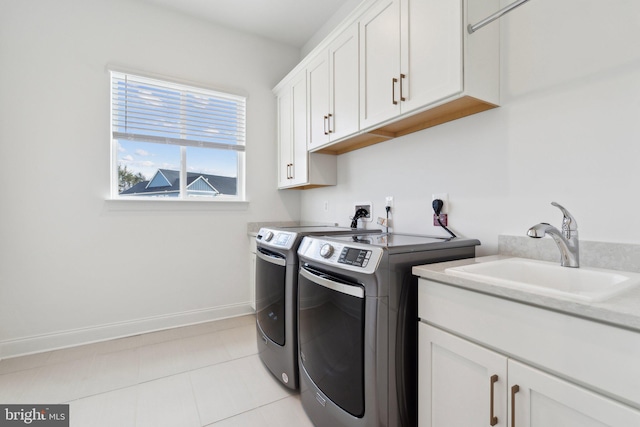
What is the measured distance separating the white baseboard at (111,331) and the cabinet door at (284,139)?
1424mm

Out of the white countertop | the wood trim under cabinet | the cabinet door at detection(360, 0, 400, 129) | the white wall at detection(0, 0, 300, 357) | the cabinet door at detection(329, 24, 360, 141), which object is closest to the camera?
the white countertop

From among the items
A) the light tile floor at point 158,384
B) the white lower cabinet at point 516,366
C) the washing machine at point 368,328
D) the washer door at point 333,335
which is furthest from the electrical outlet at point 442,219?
the light tile floor at point 158,384

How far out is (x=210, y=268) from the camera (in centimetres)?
292

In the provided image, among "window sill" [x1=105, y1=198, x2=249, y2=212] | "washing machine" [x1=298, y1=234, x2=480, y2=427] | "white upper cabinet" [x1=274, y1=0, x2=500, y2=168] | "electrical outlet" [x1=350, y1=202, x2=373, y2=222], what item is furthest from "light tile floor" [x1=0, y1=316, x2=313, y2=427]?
"white upper cabinet" [x1=274, y1=0, x2=500, y2=168]

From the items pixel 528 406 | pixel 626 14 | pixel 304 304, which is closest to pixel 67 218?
pixel 304 304

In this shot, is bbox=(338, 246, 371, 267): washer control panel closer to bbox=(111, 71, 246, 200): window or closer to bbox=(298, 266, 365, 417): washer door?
bbox=(298, 266, 365, 417): washer door

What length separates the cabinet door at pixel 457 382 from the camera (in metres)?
0.90

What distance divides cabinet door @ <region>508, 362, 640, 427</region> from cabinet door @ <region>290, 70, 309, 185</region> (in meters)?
2.04

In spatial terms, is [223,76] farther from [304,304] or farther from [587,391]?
[587,391]

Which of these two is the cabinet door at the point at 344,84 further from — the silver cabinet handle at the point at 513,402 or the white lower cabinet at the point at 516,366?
the silver cabinet handle at the point at 513,402

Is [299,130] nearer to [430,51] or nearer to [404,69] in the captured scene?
[404,69]

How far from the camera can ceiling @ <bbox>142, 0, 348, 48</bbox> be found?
2598 millimetres

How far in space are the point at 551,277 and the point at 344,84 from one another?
5.33 feet

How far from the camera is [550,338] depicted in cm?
78
